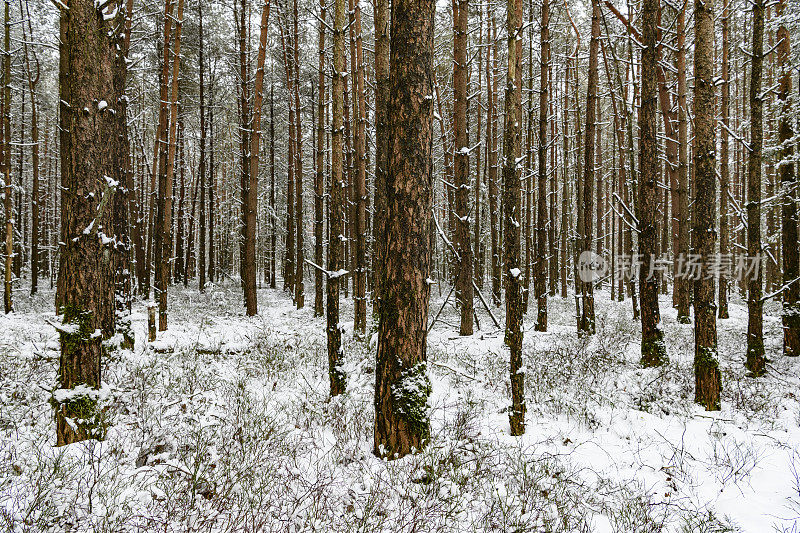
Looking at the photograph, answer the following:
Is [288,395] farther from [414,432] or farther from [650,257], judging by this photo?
[650,257]

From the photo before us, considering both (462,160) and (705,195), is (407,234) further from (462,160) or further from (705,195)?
(462,160)

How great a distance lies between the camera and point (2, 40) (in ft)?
39.3

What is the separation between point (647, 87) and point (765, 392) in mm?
5140

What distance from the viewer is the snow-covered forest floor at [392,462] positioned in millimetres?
2818

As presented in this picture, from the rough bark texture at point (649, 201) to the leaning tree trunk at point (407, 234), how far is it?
5.29m

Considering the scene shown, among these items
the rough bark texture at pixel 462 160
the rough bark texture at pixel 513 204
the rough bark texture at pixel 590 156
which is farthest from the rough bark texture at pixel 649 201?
the rough bark texture at pixel 513 204

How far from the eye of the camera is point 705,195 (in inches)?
200

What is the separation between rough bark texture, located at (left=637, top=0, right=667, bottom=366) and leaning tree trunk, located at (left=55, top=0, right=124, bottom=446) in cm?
763

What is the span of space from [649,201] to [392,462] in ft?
A: 21.3

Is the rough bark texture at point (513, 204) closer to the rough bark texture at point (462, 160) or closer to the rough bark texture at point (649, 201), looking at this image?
the rough bark texture at point (649, 201)

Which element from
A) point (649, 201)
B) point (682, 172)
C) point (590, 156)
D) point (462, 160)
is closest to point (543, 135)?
point (590, 156)

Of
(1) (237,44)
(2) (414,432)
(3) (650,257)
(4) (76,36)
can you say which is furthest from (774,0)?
(1) (237,44)

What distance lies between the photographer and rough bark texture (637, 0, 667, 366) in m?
6.93

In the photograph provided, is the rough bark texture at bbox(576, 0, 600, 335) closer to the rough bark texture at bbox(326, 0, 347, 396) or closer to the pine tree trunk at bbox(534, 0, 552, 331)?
the pine tree trunk at bbox(534, 0, 552, 331)
